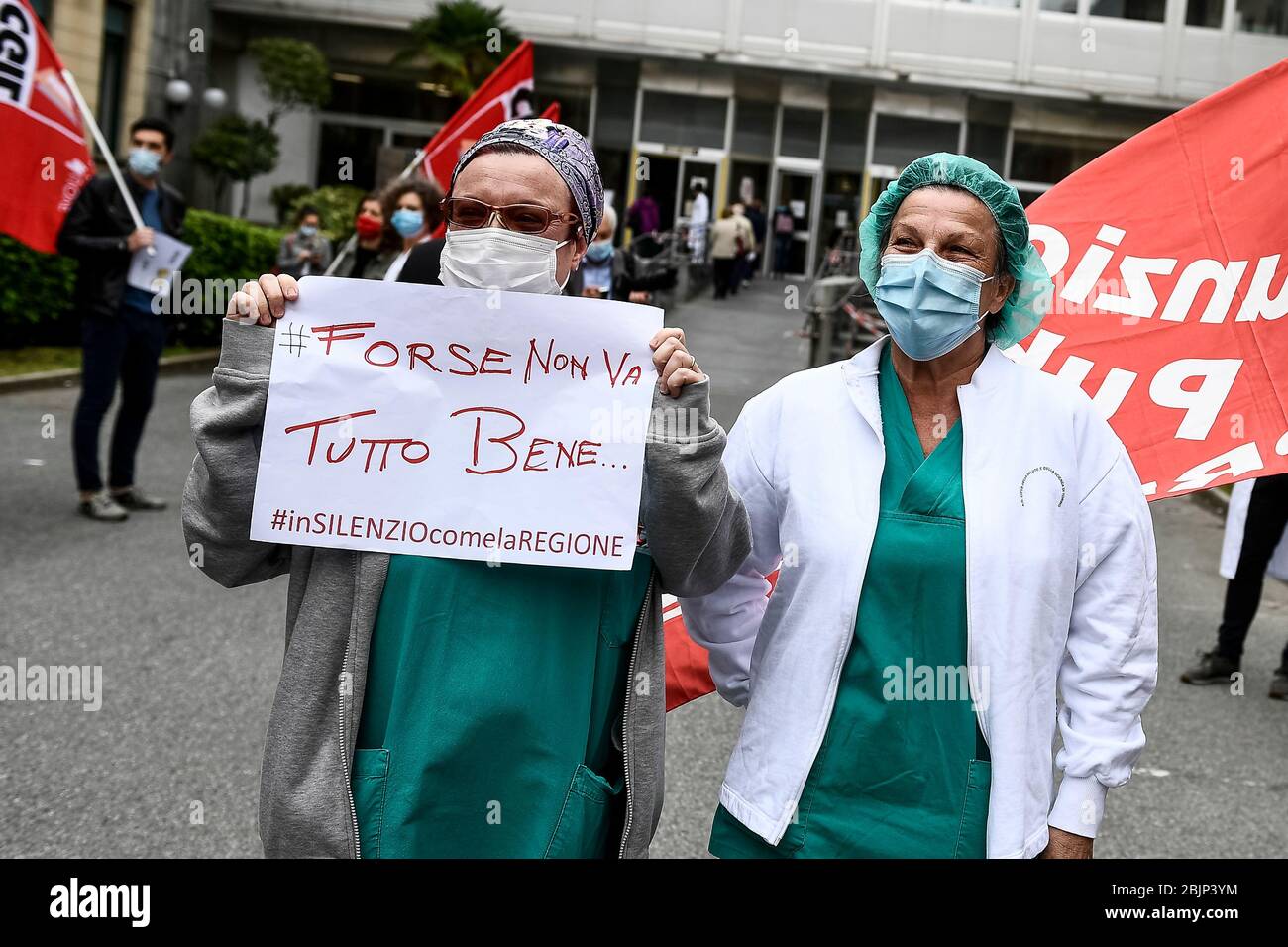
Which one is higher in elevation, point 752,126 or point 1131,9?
point 1131,9

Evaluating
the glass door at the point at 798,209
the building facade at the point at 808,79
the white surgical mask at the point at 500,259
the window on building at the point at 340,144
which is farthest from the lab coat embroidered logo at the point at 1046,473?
the window on building at the point at 340,144

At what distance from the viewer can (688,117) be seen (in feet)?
107

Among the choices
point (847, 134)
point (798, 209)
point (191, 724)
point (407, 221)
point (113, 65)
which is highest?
point (847, 134)

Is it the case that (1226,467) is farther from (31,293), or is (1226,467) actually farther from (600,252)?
(31,293)

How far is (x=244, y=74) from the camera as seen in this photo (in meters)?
32.7

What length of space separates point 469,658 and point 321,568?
29cm

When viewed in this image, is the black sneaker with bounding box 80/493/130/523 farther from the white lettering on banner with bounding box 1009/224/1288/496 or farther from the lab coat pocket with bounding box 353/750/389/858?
the lab coat pocket with bounding box 353/750/389/858

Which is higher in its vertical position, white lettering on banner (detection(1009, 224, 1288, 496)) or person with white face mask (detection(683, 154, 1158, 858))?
white lettering on banner (detection(1009, 224, 1288, 496))

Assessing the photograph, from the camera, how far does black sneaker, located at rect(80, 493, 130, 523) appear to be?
331 inches

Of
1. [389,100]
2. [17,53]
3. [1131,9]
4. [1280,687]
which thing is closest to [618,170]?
[389,100]

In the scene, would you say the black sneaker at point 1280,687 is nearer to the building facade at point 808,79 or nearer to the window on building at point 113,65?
the window on building at point 113,65

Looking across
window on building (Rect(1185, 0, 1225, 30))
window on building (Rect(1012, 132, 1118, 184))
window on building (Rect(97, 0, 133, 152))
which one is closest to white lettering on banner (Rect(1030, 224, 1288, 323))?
window on building (Rect(97, 0, 133, 152))

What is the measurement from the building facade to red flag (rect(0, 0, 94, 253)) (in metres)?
24.8
